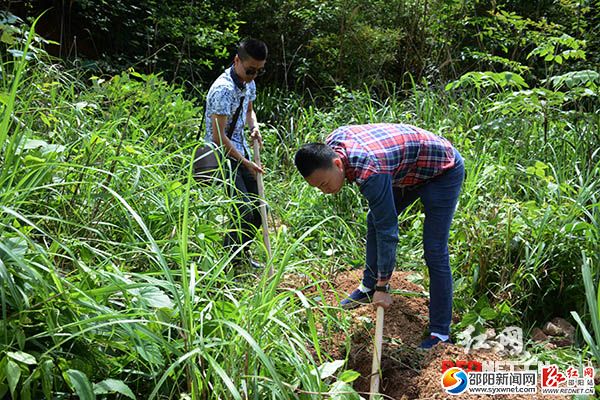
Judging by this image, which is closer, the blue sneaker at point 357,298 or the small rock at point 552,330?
the small rock at point 552,330

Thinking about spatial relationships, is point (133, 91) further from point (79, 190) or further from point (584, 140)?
point (584, 140)

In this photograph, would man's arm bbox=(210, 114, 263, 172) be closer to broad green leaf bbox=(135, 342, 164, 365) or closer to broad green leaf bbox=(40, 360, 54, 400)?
broad green leaf bbox=(135, 342, 164, 365)

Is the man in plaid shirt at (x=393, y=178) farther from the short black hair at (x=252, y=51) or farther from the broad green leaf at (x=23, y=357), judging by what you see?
the broad green leaf at (x=23, y=357)

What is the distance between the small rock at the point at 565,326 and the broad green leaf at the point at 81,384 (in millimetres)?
2590

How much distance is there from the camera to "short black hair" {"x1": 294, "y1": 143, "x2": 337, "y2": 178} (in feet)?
9.05

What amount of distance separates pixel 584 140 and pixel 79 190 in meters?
3.70

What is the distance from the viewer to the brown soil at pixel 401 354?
278 centimetres

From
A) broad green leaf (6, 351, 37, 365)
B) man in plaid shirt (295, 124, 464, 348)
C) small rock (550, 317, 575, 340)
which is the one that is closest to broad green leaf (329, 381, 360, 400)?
man in plaid shirt (295, 124, 464, 348)

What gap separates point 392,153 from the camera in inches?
116

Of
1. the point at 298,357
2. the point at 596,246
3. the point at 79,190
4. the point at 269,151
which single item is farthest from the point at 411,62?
the point at 298,357

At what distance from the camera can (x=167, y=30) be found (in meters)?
7.84

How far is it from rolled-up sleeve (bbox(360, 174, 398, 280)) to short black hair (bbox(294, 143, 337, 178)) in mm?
208

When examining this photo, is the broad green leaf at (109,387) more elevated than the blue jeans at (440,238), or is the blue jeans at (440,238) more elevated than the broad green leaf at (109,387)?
the broad green leaf at (109,387)

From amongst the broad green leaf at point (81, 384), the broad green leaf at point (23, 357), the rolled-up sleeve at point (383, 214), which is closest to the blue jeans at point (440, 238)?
the rolled-up sleeve at point (383, 214)
